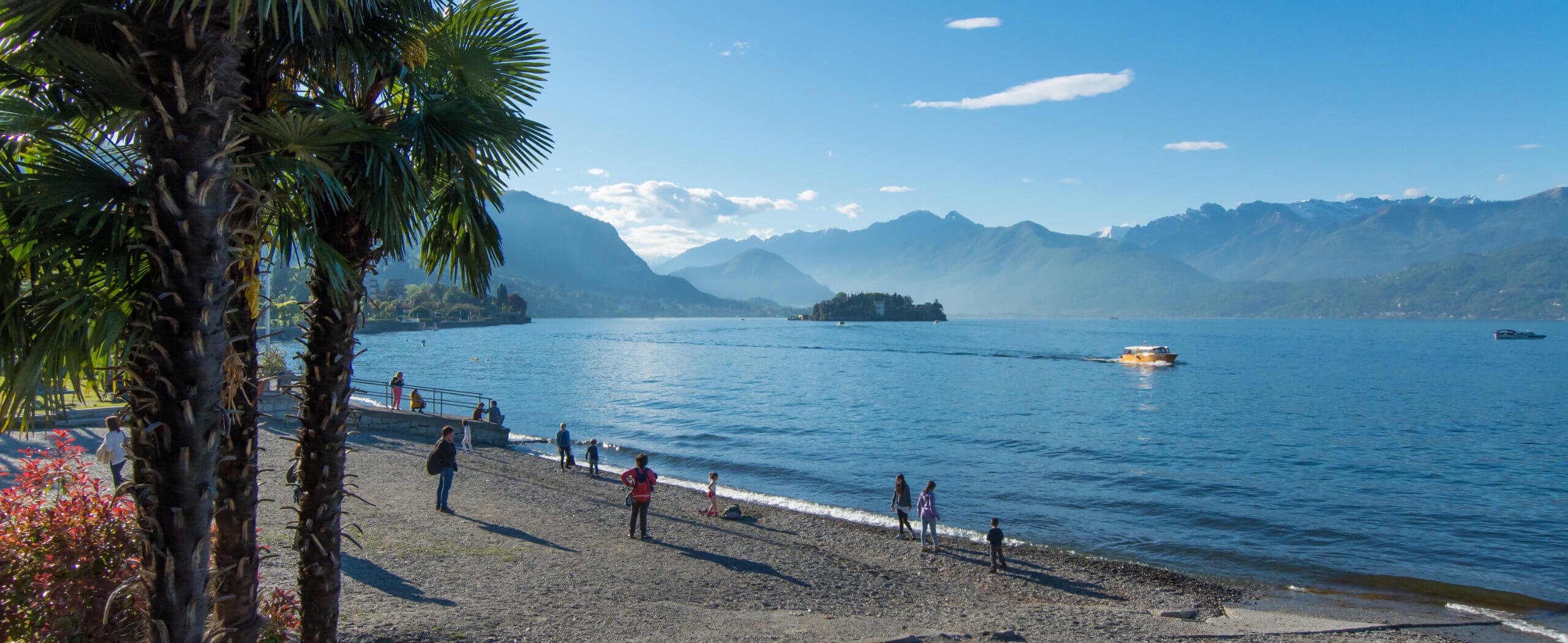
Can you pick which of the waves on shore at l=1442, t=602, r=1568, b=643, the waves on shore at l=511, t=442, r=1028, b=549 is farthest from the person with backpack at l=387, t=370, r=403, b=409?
the waves on shore at l=1442, t=602, r=1568, b=643

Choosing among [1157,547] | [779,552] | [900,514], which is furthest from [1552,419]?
[779,552]

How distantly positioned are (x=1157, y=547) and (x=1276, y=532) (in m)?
4.42

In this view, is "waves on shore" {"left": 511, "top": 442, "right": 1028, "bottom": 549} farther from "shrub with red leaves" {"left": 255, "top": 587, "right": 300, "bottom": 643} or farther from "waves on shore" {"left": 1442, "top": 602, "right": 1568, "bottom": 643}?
"shrub with red leaves" {"left": 255, "top": 587, "right": 300, "bottom": 643}

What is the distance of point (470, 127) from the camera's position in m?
5.14

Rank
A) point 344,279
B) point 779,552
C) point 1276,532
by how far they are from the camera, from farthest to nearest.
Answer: point 1276,532, point 779,552, point 344,279

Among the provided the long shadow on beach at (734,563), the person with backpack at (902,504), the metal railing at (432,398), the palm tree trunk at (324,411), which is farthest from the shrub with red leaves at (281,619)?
the metal railing at (432,398)

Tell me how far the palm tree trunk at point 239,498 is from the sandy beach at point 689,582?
13.5ft

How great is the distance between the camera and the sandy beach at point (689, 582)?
32.4 feet

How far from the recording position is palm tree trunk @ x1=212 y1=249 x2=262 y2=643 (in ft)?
13.9

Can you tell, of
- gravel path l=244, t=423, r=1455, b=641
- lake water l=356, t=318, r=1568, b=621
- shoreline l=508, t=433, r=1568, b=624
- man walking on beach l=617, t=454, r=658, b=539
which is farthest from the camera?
lake water l=356, t=318, r=1568, b=621

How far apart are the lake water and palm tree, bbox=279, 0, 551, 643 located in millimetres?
17203

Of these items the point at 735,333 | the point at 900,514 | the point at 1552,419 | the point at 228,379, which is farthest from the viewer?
the point at 735,333

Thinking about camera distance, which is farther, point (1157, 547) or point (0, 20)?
point (1157, 547)

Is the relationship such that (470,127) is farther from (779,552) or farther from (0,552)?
(779,552)
